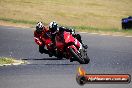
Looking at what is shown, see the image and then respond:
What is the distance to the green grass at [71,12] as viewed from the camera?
36.9 meters

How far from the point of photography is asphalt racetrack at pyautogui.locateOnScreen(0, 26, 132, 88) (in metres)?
13.9

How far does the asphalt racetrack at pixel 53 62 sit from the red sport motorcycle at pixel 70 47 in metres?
0.68

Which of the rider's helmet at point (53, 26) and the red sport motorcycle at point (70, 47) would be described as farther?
the rider's helmet at point (53, 26)

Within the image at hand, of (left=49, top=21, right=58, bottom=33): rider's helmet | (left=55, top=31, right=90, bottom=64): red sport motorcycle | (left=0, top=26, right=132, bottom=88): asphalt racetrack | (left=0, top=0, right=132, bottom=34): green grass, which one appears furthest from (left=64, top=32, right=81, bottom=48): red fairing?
(left=0, top=0, right=132, bottom=34): green grass

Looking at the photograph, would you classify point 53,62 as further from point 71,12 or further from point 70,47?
point 71,12

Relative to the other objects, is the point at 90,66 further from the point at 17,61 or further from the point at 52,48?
the point at 17,61

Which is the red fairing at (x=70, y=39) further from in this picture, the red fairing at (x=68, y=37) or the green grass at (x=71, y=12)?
the green grass at (x=71, y=12)

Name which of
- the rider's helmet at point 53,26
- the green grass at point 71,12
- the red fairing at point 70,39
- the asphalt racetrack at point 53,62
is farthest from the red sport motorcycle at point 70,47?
the green grass at point 71,12

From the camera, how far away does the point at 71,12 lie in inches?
1666

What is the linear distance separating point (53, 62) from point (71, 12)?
24.6 meters

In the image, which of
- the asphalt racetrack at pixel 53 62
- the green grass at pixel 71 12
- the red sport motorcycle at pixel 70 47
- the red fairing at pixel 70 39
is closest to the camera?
Answer: the asphalt racetrack at pixel 53 62

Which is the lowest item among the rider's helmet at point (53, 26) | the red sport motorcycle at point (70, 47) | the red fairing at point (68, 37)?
the red sport motorcycle at point (70, 47)

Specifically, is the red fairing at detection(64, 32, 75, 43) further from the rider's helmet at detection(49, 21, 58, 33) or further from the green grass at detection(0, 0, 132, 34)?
the green grass at detection(0, 0, 132, 34)

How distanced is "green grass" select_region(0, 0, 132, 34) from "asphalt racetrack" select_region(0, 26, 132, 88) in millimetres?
7418
